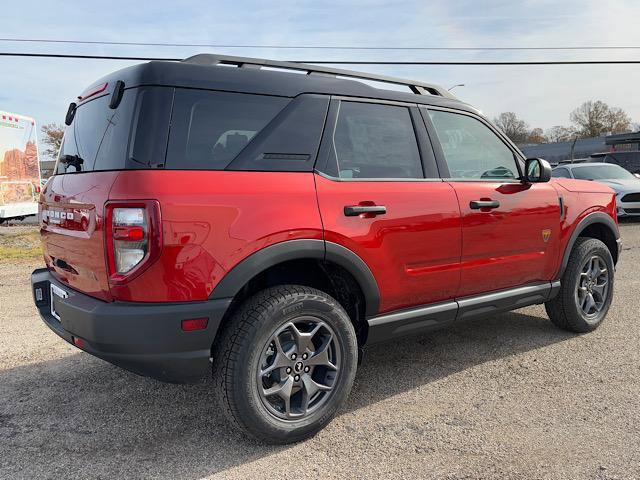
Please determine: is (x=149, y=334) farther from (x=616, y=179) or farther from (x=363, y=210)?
(x=616, y=179)

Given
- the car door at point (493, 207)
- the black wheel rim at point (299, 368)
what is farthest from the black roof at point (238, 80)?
the black wheel rim at point (299, 368)

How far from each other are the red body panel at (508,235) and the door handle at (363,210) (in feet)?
2.32

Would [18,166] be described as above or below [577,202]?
below

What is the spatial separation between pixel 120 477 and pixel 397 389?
178 cm

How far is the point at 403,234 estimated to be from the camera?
318 cm

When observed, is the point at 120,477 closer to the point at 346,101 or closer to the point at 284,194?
the point at 284,194

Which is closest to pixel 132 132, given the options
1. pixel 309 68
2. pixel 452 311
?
pixel 309 68

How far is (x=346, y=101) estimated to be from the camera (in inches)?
126

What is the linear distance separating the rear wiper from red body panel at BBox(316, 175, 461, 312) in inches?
52.9

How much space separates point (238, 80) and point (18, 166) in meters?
12.8

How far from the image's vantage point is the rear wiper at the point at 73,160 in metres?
2.98

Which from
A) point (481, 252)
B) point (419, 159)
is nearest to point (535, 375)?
point (481, 252)

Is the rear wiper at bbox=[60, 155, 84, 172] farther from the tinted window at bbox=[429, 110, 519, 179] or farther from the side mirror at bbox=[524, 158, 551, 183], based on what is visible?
the side mirror at bbox=[524, 158, 551, 183]

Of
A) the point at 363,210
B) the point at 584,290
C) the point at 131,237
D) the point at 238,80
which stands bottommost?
the point at 584,290
